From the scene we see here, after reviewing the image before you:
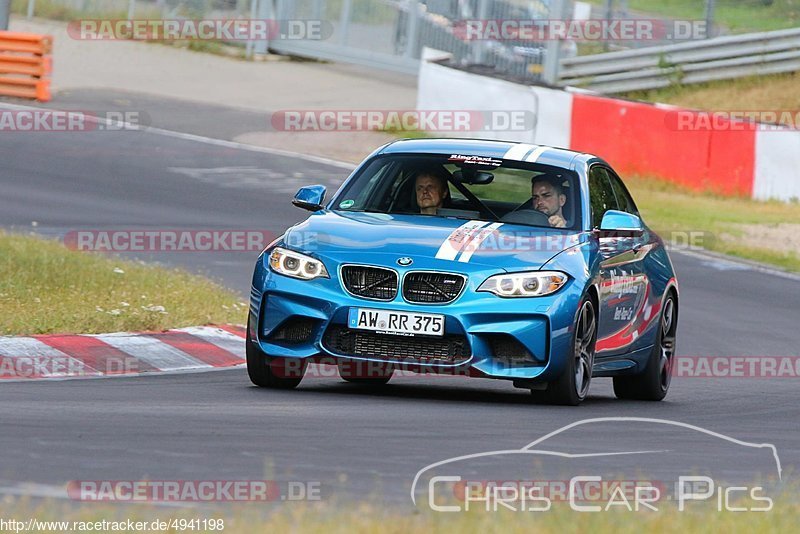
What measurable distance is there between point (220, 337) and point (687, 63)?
19348 mm

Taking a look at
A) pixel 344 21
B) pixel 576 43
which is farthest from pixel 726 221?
pixel 344 21

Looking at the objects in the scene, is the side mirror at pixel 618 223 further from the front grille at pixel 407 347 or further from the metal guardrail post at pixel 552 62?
the metal guardrail post at pixel 552 62

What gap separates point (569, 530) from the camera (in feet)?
16.8

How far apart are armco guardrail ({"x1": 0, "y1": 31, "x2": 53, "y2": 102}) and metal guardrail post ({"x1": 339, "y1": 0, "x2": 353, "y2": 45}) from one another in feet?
25.3

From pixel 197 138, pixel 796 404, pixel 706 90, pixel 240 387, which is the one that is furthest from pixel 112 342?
pixel 706 90

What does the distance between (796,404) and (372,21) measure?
78.3ft

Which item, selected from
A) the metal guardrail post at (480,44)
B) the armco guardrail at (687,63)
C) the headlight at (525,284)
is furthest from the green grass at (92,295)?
the metal guardrail post at (480,44)

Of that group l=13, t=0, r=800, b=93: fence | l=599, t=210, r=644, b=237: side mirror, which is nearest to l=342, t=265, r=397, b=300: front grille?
l=599, t=210, r=644, b=237: side mirror

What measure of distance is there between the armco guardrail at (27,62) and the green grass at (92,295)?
43.8 feet

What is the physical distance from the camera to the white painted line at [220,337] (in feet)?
37.5

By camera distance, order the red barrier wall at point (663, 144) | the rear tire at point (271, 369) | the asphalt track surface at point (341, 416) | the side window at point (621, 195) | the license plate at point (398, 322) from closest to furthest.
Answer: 1. the asphalt track surface at point (341, 416)
2. the license plate at point (398, 322)
3. the rear tire at point (271, 369)
4. the side window at point (621, 195)
5. the red barrier wall at point (663, 144)

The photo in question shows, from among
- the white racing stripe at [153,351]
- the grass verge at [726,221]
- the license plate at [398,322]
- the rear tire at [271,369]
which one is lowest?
the grass verge at [726,221]

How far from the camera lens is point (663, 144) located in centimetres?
2370

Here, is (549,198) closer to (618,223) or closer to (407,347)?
(618,223)
